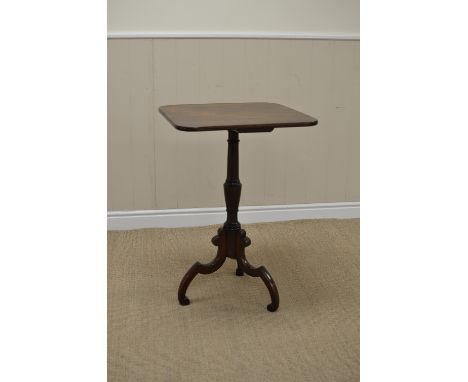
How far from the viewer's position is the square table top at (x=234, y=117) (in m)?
2.33

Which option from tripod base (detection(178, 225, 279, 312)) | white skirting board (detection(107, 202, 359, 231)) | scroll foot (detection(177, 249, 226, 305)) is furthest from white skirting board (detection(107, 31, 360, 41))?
scroll foot (detection(177, 249, 226, 305))

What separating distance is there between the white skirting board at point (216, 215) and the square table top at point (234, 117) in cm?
99

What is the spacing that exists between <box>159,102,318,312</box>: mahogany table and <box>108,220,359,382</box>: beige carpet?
0.12 meters

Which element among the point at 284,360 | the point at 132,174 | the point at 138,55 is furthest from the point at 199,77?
the point at 284,360

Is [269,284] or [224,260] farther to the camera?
[224,260]

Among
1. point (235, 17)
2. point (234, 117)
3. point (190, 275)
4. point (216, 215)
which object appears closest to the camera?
point (234, 117)

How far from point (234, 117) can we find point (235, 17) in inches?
49.9

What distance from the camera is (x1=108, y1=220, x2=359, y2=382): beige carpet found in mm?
2135

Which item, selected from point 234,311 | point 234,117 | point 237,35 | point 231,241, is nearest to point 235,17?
point 237,35

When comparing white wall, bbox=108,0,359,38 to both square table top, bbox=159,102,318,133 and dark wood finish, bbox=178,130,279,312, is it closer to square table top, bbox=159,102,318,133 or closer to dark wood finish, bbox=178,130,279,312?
square table top, bbox=159,102,318,133

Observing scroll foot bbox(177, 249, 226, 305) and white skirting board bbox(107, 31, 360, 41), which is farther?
white skirting board bbox(107, 31, 360, 41)

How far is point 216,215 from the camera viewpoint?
377 centimetres

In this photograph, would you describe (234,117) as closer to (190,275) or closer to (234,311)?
(190,275)

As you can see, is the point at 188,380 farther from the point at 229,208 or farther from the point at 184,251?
the point at 184,251
